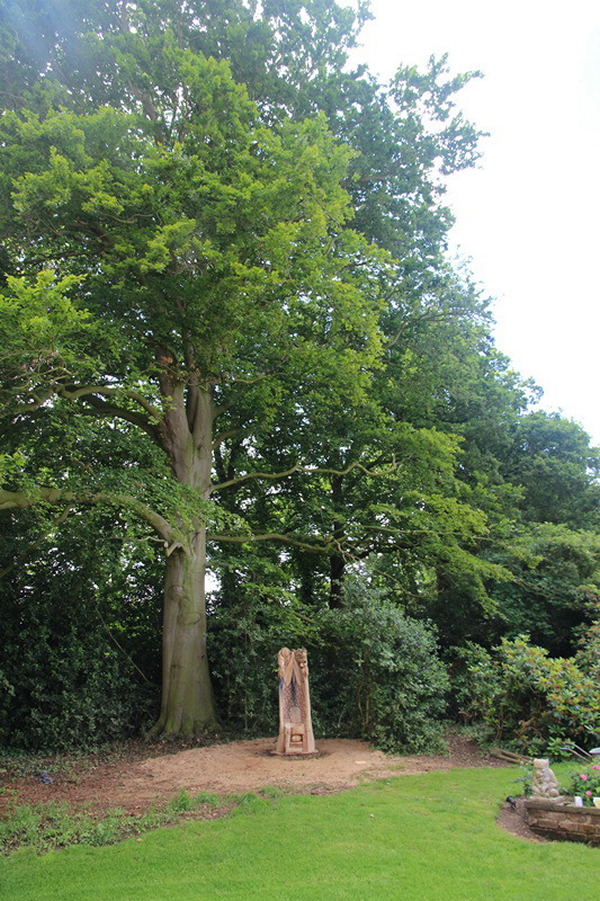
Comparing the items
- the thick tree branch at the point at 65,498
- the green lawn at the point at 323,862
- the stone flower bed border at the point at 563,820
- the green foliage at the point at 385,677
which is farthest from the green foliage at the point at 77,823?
the green foliage at the point at 385,677

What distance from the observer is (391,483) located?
14.4 meters

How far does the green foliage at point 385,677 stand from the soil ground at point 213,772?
1.22 ft

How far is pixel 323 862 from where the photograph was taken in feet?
16.8

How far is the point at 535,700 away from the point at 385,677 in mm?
2460

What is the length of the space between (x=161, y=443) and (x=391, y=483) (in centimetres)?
531

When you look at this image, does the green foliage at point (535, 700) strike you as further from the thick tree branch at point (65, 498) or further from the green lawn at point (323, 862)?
the thick tree branch at point (65, 498)

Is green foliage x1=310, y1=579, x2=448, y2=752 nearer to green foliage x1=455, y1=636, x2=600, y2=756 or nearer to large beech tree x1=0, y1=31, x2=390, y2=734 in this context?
green foliage x1=455, y1=636, x2=600, y2=756

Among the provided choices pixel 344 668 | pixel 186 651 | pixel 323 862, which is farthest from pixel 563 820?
pixel 186 651

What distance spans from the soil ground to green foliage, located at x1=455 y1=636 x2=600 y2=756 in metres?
0.69

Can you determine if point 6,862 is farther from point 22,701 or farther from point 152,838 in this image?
point 22,701

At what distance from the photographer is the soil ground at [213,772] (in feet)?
24.6

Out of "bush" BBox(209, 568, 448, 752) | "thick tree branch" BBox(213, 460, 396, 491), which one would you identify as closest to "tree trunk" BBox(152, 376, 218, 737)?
"bush" BBox(209, 568, 448, 752)

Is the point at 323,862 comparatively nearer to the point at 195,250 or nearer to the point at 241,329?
the point at 241,329

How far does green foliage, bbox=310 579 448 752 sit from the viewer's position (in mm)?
10203
